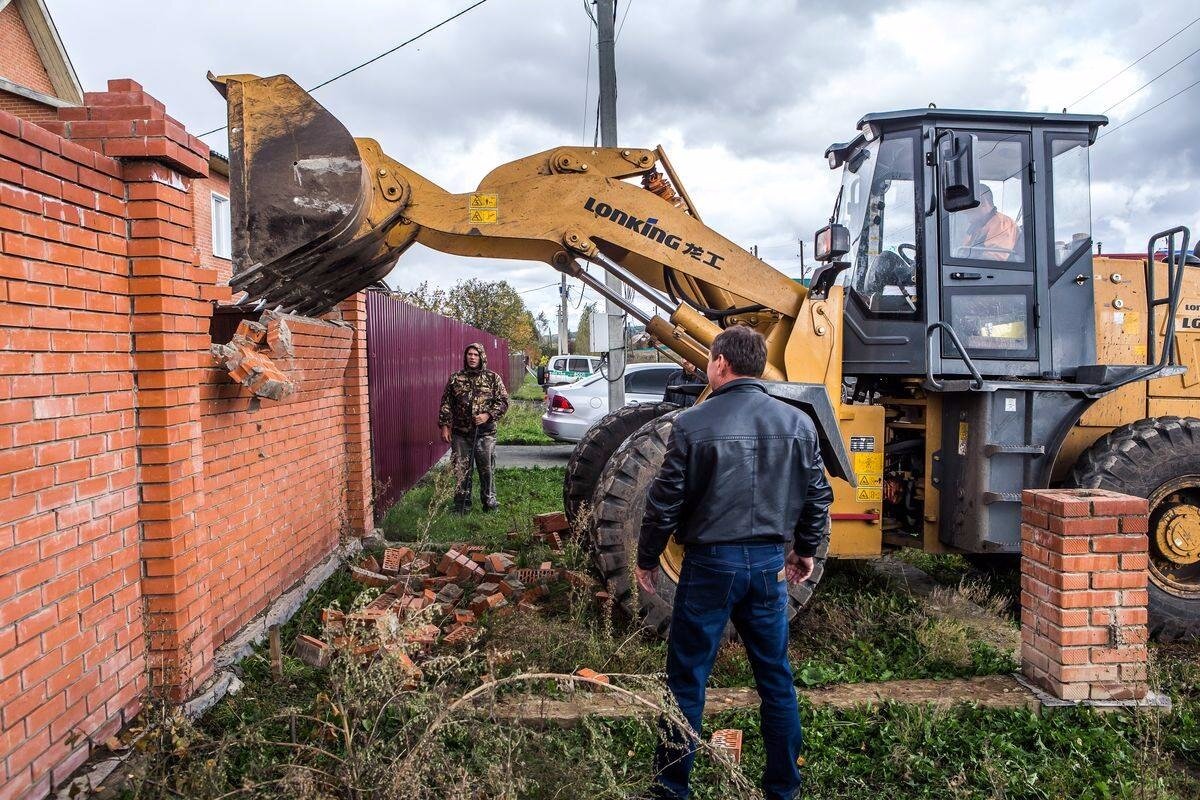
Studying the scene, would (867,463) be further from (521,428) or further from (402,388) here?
(521,428)

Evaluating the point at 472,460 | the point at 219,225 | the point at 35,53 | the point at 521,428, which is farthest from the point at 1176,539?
the point at 35,53

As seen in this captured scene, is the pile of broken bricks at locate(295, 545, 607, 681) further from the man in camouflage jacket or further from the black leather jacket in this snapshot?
the man in camouflage jacket

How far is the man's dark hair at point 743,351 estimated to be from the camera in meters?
3.08

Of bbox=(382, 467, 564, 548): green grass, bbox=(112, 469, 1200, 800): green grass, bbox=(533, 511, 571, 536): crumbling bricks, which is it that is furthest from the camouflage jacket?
bbox=(112, 469, 1200, 800): green grass

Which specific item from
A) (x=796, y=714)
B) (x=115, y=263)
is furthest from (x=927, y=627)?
(x=115, y=263)

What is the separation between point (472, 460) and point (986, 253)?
217 inches

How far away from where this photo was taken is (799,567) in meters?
3.30

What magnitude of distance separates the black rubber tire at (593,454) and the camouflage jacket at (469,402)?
220 cm

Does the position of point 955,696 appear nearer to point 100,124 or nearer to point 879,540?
point 879,540

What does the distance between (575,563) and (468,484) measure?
3.29 m

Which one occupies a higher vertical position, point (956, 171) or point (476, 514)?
point (956, 171)

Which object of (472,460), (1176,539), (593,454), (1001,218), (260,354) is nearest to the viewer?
(260,354)

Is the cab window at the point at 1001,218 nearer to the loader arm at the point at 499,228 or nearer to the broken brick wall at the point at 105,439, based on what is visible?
the loader arm at the point at 499,228

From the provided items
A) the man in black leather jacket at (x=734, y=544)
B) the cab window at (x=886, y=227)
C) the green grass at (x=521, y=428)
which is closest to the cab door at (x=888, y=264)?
the cab window at (x=886, y=227)
